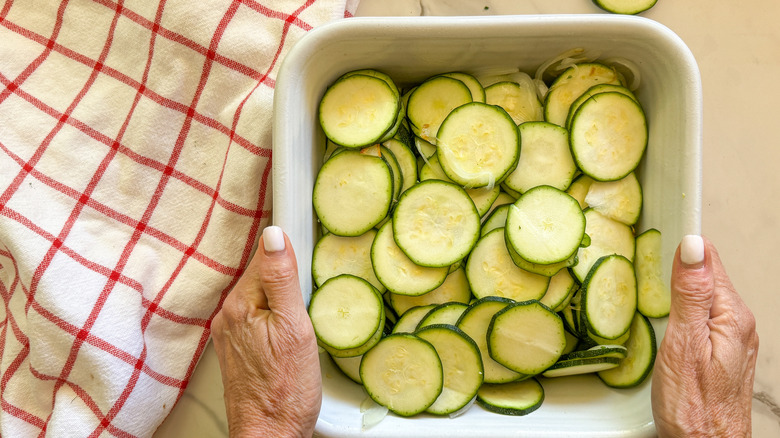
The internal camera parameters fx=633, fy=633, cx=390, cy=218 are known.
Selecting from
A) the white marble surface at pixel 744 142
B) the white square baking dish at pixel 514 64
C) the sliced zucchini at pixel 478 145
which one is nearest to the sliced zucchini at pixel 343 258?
the white square baking dish at pixel 514 64

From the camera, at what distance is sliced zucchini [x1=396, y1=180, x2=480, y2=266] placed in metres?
1.46

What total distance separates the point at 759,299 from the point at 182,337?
4.96ft

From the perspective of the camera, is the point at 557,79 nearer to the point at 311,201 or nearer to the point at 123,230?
the point at 311,201

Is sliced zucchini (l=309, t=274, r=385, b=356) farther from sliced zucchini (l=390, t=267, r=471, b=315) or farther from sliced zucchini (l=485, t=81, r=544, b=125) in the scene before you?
sliced zucchini (l=485, t=81, r=544, b=125)

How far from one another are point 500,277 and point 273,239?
0.54 m

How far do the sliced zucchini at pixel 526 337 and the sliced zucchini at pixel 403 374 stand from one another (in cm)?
15

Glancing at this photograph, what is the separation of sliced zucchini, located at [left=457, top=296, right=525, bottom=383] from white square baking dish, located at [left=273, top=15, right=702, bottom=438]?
9cm

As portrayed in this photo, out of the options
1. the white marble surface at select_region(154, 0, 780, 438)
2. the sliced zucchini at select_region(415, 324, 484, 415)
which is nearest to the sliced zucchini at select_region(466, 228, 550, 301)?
the sliced zucchini at select_region(415, 324, 484, 415)

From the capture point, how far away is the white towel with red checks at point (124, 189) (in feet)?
5.18

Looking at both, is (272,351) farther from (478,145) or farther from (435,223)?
(478,145)

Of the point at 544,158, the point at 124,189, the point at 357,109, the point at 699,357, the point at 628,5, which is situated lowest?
the point at 699,357

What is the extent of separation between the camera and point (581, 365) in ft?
4.67

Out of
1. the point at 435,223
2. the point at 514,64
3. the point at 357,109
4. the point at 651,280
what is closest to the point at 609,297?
the point at 651,280

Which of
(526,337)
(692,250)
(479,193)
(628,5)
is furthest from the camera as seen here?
(628,5)
